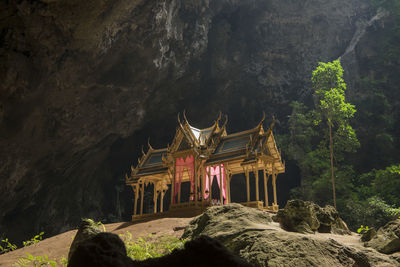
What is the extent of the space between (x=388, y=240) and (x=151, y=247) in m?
4.80

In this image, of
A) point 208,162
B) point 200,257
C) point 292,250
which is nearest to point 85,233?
point 292,250

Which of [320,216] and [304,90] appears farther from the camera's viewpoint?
[304,90]

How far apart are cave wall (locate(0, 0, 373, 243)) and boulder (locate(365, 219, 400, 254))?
14.2m

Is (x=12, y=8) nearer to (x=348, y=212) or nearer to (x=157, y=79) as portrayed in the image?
(x=157, y=79)

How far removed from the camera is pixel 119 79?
21922 mm

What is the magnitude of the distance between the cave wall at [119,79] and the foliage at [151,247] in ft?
36.6

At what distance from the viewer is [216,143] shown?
16297 mm

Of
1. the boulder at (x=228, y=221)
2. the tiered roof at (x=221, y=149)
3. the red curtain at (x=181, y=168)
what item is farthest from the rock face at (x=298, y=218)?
the red curtain at (x=181, y=168)

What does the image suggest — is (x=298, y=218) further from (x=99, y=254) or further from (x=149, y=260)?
(x=99, y=254)

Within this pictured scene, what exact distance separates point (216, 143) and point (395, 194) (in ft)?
43.3

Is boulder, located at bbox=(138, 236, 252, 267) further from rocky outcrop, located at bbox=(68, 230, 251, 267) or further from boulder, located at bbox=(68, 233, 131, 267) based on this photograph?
boulder, located at bbox=(68, 233, 131, 267)

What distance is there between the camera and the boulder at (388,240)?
19.8 feet

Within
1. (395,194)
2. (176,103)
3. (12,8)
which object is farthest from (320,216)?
(176,103)

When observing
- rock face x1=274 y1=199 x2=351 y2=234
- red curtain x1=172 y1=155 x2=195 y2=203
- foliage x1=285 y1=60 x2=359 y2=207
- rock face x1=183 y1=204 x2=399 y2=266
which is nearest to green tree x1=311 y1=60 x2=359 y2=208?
foliage x1=285 y1=60 x2=359 y2=207
